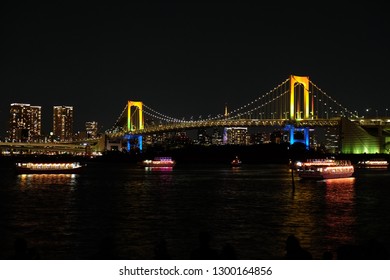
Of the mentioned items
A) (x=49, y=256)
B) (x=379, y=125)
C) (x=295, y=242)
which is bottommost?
(x=49, y=256)

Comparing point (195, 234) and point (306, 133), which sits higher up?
point (306, 133)

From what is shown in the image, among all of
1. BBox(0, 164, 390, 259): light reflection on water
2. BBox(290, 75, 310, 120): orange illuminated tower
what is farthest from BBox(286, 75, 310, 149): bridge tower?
BBox(0, 164, 390, 259): light reflection on water

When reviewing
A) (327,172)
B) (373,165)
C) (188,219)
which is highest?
(373,165)

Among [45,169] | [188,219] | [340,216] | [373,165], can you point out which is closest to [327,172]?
[340,216]

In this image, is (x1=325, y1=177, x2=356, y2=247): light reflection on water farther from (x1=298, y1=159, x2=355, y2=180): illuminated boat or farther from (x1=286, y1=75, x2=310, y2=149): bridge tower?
(x1=286, y1=75, x2=310, y2=149): bridge tower

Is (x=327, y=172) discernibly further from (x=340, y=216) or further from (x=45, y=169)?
(x=45, y=169)

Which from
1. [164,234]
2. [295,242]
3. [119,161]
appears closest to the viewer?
[295,242]

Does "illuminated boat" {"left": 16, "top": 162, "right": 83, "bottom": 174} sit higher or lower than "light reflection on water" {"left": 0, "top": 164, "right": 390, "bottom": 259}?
higher

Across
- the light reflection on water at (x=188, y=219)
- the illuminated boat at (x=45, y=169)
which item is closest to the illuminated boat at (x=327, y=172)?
the light reflection on water at (x=188, y=219)

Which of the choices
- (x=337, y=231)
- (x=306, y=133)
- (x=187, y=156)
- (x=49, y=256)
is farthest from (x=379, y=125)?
(x=49, y=256)

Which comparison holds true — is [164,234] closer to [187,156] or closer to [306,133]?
[306,133]
